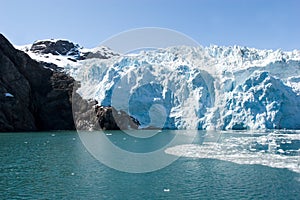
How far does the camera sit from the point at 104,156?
92.2 ft

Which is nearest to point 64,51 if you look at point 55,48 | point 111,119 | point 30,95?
point 55,48

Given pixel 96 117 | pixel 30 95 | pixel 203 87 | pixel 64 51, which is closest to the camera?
pixel 30 95

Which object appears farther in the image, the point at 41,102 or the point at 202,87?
the point at 202,87

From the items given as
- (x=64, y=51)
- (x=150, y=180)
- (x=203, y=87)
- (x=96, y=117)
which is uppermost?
(x=64, y=51)

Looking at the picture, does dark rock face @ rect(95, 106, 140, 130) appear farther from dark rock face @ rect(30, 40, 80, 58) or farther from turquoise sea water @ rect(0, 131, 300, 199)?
dark rock face @ rect(30, 40, 80, 58)

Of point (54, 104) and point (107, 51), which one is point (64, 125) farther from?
point (107, 51)

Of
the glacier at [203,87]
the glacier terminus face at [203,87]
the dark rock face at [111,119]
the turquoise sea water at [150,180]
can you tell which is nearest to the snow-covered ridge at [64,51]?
the glacier terminus face at [203,87]

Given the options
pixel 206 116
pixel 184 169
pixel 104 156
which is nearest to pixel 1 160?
pixel 104 156

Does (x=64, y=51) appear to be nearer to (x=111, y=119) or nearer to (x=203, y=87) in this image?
(x=111, y=119)

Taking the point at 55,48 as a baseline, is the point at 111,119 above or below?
below

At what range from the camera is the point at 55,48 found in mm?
137875

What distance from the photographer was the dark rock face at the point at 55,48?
135750 millimetres

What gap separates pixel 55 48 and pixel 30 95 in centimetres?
7168

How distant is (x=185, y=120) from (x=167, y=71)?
18.2 meters
